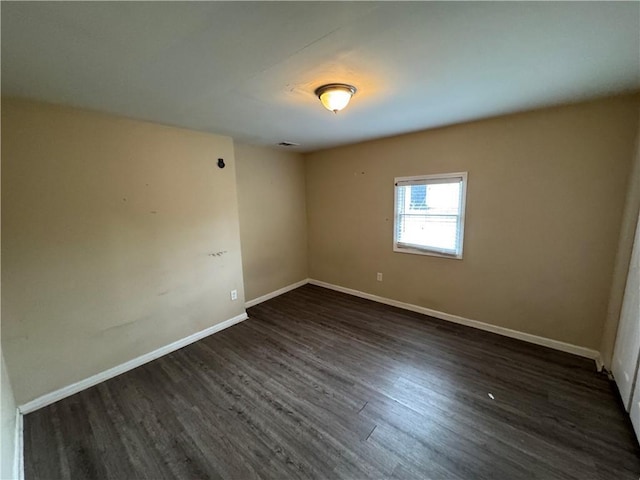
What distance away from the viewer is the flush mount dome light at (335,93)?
1742 mm

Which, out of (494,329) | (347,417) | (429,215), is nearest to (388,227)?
(429,215)

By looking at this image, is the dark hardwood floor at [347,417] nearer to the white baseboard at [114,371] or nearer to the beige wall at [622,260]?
the white baseboard at [114,371]

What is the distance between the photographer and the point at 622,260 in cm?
209

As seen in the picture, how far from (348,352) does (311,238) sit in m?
2.38

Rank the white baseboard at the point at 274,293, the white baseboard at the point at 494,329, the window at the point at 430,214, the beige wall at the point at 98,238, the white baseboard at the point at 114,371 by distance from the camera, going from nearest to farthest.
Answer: the beige wall at the point at 98,238 → the white baseboard at the point at 114,371 → the white baseboard at the point at 494,329 → the window at the point at 430,214 → the white baseboard at the point at 274,293

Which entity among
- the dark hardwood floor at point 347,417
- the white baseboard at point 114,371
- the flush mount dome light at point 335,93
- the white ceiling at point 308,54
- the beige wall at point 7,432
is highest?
the white ceiling at point 308,54

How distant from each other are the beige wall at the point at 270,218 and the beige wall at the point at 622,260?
148 inches

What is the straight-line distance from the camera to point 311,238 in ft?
15.1

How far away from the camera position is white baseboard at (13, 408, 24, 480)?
1462mm

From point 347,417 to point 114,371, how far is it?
7.16 ft

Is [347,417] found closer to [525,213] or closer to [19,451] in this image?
[19,451]

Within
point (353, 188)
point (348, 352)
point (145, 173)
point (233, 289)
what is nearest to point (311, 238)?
point (353, 188)

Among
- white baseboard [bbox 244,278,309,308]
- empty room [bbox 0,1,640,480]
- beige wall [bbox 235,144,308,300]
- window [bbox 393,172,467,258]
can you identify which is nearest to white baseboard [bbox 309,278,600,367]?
empty room [bbox 0,1,640,480]

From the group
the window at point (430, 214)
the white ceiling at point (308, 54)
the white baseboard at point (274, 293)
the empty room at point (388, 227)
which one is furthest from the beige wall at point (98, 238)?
the window at point (430, 214)
